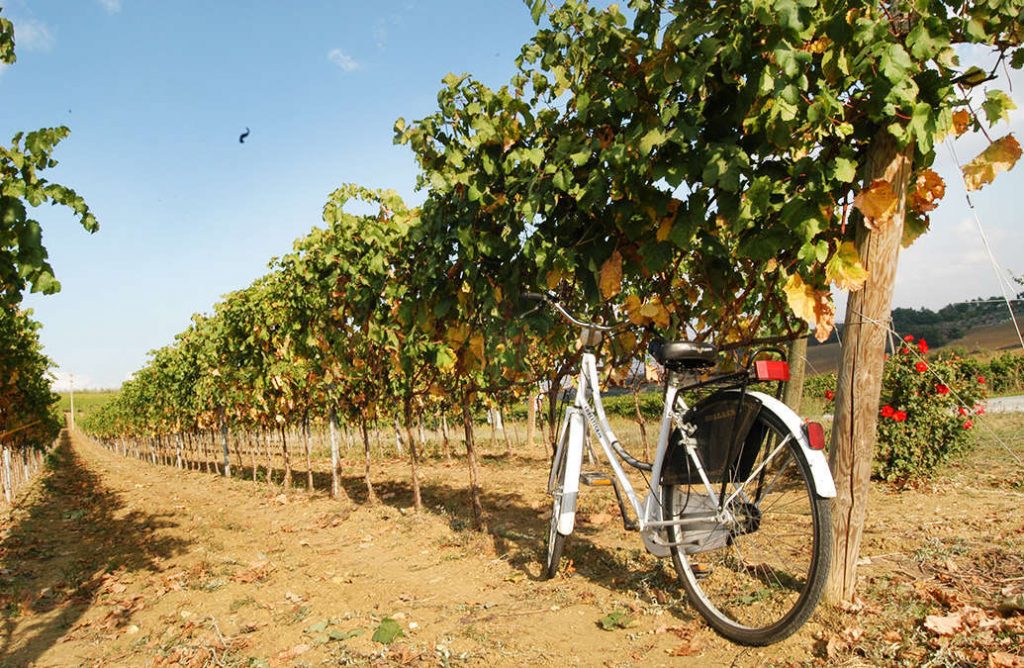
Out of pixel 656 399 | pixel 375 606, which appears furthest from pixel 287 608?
pixel 656 399

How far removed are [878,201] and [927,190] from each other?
48 centimetres

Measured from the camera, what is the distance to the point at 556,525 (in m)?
4.52

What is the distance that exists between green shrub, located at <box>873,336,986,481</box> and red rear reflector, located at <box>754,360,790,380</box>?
227 inches

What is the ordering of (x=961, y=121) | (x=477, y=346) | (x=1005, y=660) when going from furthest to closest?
(x=477, y=346), (x=961, y=121), (x=1005, y=660)

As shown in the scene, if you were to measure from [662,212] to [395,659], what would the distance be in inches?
118

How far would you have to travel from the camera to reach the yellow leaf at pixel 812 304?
3.34 meters

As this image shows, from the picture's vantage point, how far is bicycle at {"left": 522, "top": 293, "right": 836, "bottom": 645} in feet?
9.62

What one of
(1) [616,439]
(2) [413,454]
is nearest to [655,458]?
(1) [616,439]

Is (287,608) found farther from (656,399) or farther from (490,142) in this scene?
(656,399)

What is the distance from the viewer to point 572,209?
464 cm

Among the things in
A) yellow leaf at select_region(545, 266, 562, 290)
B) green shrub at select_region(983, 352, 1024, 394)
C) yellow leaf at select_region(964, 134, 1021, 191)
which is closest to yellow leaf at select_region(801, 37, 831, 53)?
yellow leaf at select_region(964, 134, 1021, 191)

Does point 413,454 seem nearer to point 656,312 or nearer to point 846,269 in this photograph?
point 656,312

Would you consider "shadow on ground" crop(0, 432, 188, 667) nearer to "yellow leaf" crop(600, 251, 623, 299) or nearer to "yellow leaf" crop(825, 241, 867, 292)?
"yellow leaf" crop(600, 251, 623, 299)

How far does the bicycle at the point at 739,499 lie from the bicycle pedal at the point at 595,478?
0.61 feet
